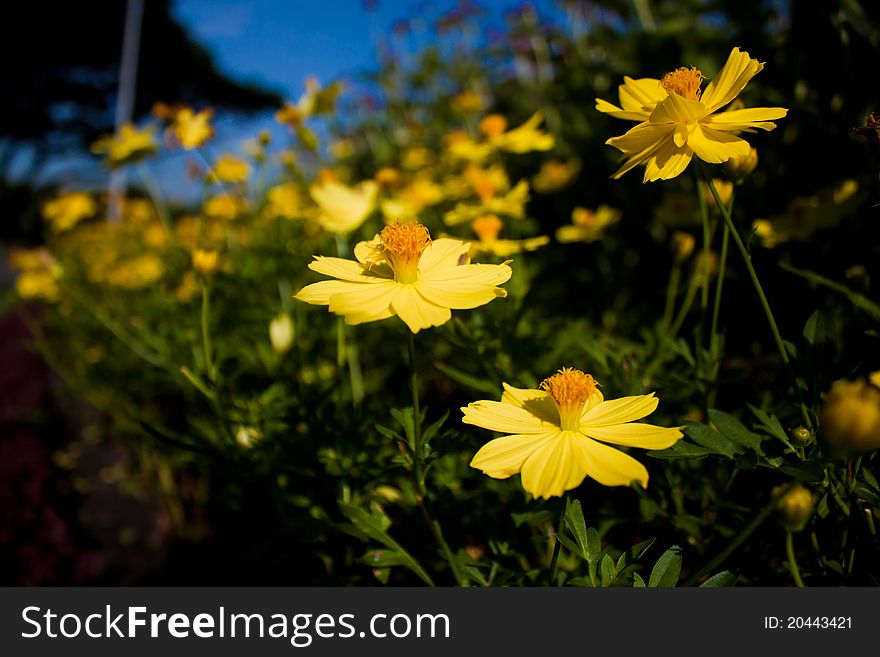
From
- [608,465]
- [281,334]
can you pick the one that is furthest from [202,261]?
[608,465]

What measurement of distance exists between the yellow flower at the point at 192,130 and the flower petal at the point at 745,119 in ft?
3.17

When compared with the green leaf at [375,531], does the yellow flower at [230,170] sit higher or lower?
higher

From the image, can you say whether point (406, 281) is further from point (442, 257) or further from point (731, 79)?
point (731, 79)

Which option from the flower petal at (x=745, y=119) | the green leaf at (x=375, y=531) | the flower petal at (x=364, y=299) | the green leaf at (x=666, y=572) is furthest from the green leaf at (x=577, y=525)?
the flower petal at (x=745, y=119)

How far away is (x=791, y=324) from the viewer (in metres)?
1.13

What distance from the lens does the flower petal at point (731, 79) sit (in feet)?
2.01

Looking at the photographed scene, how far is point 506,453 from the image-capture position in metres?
0.58

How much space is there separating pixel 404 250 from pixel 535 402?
0.23 metres

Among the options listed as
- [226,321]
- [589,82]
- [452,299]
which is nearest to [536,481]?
[452,299]

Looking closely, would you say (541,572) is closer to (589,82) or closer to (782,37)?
(782,37)

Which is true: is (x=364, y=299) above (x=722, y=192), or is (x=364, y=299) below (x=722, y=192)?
below

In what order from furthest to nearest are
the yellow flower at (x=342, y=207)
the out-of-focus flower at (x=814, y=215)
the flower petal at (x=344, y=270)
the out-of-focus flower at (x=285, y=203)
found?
the out-of-focus flower at (x=285, y=203) → the yellow flower at (x=342, y=207) → the out-of-focus flower at (x=814, y=215) → the flower petal at (x=344, y=270)

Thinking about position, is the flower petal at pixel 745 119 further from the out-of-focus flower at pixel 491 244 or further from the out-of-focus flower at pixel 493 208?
the out-of-focus flower at pixel 493 208
